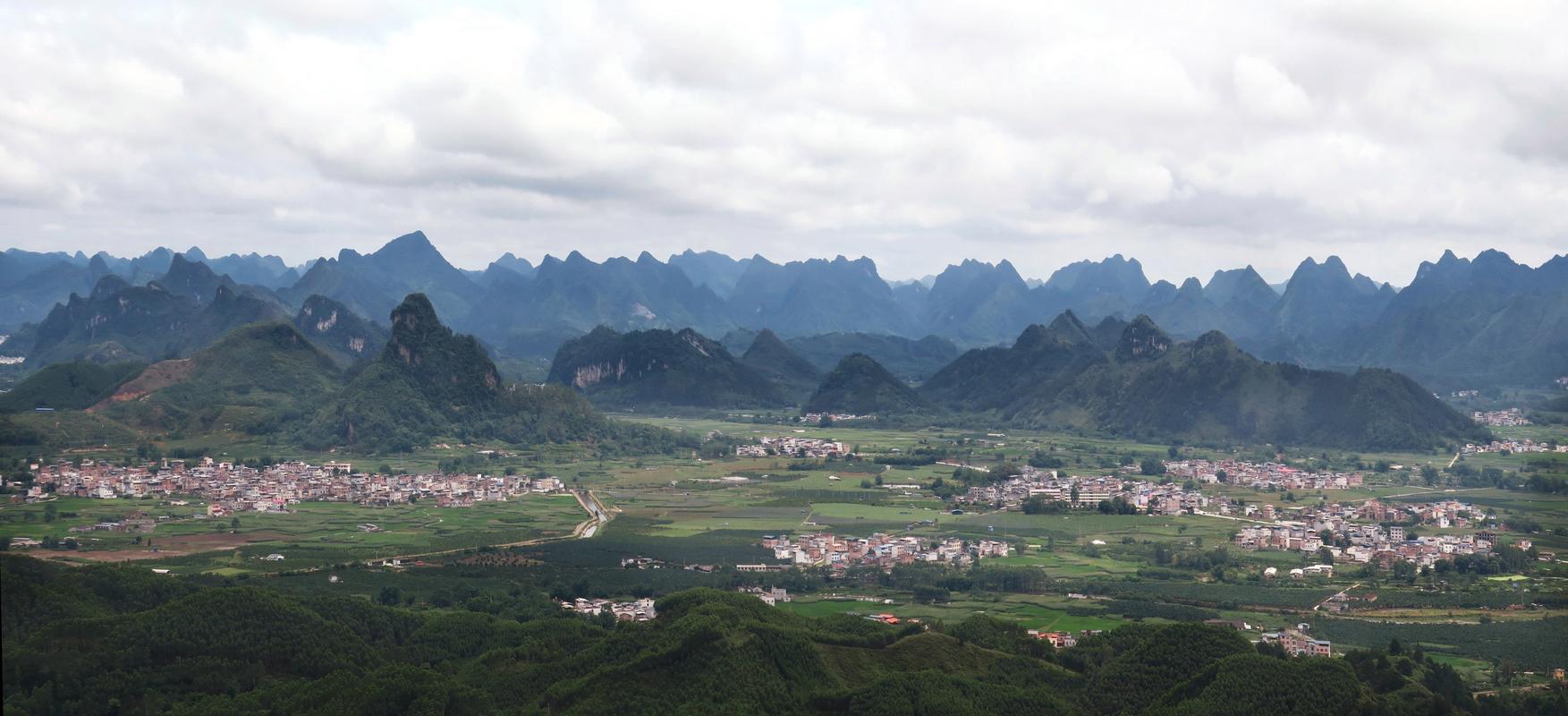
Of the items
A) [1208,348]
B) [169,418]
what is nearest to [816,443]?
[1208,348]

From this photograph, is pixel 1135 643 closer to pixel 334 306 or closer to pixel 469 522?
pixel 469 522

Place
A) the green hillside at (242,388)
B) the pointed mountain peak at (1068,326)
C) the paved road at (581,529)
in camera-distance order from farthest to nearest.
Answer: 1. the pointed mountain peak at (1068,326)
2. the green hillside at (242,388)
3. the paved road at (581,529)

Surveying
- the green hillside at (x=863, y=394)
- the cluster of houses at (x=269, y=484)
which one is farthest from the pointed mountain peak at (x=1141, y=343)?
the cluster of houses at (x=269, y=484)

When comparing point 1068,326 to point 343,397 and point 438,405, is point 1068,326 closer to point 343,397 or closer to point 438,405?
point 438,405

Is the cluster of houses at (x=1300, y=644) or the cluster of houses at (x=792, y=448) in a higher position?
the cluster of houses at (x=792, y=448)

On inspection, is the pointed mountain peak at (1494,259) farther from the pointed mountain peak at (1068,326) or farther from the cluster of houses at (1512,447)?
the cluster of houses at (1512,447)

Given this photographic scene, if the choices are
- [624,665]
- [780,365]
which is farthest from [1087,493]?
[780,365]
